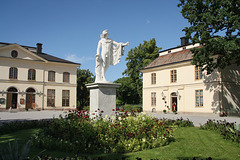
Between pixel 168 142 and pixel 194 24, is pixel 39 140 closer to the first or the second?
pixel 168 142

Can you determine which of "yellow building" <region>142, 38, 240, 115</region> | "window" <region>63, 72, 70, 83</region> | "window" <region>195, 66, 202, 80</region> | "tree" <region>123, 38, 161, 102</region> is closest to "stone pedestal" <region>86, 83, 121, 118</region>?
"yellow building" <region>142, 38, 240, 115</region>

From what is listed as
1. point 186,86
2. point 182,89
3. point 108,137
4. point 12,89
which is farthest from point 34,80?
point 108,137

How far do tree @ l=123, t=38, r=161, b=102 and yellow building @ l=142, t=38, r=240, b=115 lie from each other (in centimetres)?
752

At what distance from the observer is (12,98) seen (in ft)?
110

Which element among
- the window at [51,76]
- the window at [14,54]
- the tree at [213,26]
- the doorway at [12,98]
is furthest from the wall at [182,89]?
the window at [14,54]

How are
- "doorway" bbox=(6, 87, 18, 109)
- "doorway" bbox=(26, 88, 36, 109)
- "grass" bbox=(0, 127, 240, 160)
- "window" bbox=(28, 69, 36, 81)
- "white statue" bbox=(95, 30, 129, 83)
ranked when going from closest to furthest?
1. "grass" bbox=(0, 127, 240, 160)
2. "white statue" bbox=(95, 30, 129, 83)
3. "doorway" bbox=(6, 87, 18, 109)
4. "doorway" bbox=(26, 88, 36, 109)
5. "window" bbox=(28, 69, 36, 81)

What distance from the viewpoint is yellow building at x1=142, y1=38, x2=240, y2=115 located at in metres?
23.8

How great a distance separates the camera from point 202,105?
2505cm

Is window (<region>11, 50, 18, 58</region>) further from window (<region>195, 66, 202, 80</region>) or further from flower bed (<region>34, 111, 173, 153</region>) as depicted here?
flower bed (<region>34, 111, 173, 153</region>)

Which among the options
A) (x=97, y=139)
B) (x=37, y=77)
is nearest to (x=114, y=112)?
(x=97, y=139)

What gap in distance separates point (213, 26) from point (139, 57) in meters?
23.4

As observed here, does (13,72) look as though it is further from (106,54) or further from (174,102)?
(106,54)

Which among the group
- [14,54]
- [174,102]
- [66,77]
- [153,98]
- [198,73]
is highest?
[14,54]

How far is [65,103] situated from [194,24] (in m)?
26.0
